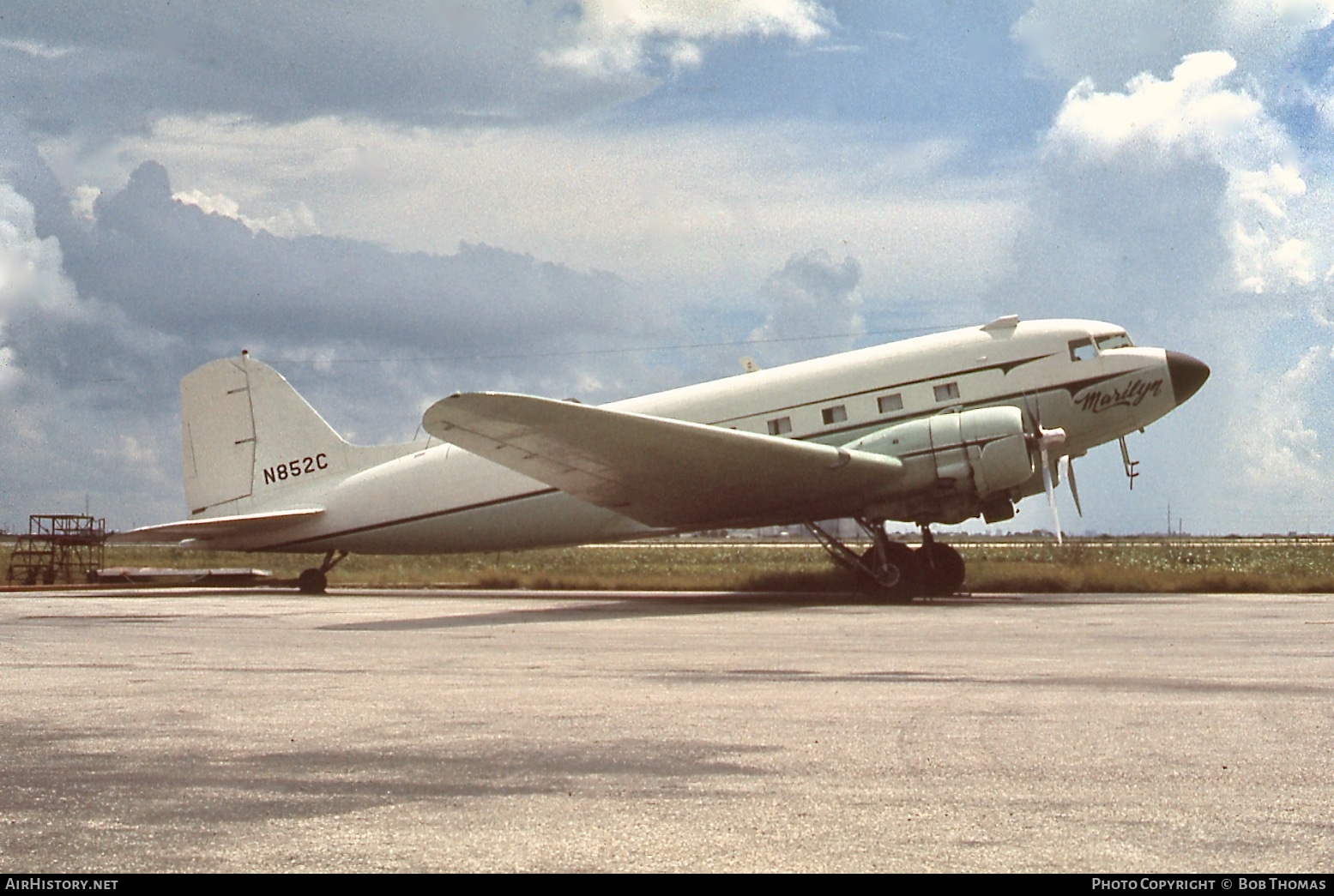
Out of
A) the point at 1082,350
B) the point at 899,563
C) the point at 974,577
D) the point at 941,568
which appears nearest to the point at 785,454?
the point at 899,563

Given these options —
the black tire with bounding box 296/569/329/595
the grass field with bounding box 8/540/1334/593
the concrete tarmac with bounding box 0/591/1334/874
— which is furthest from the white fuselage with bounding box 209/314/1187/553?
the concrete tarmac with bounding box 0/591/1334/874

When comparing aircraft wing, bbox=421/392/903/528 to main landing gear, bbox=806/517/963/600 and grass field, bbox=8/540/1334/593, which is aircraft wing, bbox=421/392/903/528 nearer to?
main landing gear, bbox=806/517/963/600

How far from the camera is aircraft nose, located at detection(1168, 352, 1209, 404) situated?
24.0 m

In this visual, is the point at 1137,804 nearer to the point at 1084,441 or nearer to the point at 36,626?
the point at 36,626

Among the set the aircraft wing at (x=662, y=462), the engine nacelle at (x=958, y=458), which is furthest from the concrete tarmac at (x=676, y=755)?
the engine nacelle at (x=958, y=458)

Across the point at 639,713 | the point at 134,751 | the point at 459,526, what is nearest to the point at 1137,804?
the point at 639,713

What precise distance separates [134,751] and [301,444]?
22.4 m

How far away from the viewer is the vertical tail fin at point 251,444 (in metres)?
28.8

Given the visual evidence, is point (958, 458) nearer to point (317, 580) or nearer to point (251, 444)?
point (317, 580)

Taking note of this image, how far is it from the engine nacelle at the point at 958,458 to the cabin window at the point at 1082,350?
1843mm

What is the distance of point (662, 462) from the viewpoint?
2175 centimetres

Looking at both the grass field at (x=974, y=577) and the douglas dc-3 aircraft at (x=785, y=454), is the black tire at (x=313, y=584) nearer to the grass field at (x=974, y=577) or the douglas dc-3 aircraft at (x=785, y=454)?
the douglas dc-3 aircraft at (x=785, y=454)

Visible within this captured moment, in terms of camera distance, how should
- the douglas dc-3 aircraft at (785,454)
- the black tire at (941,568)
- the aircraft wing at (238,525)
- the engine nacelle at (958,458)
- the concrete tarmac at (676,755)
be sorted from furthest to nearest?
the aircraft wing at (238,525) → the black tire at (941,568) → the engine nacelle at (958,458) → the douglas dc-3 aircraft at (785,454) → the concrete tarmac at (676,755)
